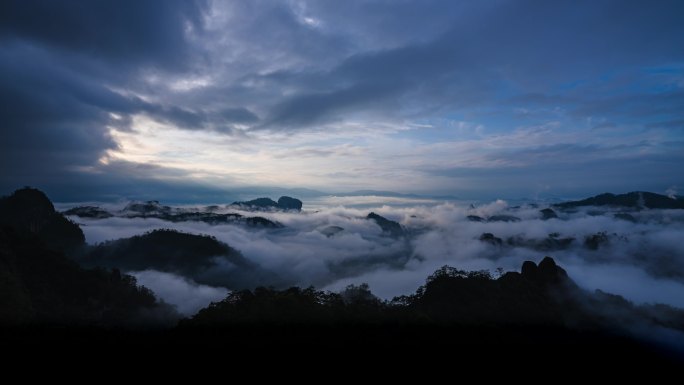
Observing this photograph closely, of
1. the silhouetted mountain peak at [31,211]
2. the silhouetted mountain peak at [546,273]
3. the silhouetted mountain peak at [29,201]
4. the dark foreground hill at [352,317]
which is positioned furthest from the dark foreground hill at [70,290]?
the silhouetted mountain peak at [546,273]

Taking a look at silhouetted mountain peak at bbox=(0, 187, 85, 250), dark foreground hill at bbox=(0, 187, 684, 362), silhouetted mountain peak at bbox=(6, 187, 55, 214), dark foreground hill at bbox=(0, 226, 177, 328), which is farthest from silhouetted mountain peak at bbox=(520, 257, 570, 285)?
silhouetted mountain peak at bbox=(6, 187, 55, 214)

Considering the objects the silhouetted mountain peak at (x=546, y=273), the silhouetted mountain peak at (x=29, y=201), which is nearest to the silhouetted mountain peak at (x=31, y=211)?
the silhouetted mountain peak at (x=29, y=201)

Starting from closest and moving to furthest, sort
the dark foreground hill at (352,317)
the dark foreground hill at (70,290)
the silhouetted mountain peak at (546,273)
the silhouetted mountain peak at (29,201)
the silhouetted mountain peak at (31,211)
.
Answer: the dark foreground hill at (352,317)
the dark foreground hill at (70,290)
the silhouetted mountain peak at (546,273)
the silhouetted mountain peak at (31,211)
the silhouetted mountain peak at (29,201)

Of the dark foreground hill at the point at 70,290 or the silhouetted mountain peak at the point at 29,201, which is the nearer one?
Result: the dark foreground hill at the point at 70,290

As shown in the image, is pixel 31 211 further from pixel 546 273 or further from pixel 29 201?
pixel 546 273

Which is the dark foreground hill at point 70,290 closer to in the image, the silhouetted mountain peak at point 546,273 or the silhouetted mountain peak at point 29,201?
the silhouetted mountain peak at point 29,201

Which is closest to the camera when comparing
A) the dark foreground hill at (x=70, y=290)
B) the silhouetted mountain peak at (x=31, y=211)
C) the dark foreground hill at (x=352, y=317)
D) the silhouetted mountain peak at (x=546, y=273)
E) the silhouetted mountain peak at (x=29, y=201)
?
the dark foreground hill at (x=352, y=317)

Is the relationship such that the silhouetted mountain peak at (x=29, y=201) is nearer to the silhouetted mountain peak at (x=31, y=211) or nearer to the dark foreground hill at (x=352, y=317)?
the silhouetted mountain peak at (x=31, y=211)

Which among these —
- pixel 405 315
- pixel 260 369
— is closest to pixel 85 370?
pixel 260 369

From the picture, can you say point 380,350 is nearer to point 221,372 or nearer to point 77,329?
point 221,372

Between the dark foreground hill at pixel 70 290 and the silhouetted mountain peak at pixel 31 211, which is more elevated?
the silhouetted mountain peak at pixel 31 211

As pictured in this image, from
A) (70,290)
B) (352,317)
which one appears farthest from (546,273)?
(70,290)

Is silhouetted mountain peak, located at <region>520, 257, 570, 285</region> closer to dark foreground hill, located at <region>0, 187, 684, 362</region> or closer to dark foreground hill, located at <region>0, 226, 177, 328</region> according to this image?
dark foreground hill, located at <region>0, 187, 684, 362</region>

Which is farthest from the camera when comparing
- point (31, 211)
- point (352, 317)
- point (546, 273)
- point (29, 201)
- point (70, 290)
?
point (29, 201)
